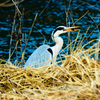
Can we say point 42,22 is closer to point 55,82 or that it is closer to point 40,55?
point 40,55

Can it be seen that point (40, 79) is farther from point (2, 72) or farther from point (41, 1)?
point (41, 1)

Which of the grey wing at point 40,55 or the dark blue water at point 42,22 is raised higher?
the dark blue water at point 42,22

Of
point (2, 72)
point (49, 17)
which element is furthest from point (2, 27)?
point (2, 72)

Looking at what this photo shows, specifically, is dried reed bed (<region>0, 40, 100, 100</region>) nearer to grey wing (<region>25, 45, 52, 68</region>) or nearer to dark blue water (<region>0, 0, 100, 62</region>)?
grey wing (<region>25, 45, 52, 68</region>)

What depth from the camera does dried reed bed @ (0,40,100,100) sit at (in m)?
2.62

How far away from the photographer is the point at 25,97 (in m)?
2.69

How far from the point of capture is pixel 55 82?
9.99 ft

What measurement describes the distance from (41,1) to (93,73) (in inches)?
777

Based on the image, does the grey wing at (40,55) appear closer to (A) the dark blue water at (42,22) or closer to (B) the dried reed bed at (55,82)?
(B) the dried reed bed at (55,82)

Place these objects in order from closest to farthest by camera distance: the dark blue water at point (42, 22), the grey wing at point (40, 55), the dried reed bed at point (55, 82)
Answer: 1. the dried reed bed at point (55, 82)
2. the grey wing at point (40, 55)
3. the dark blue water at point (42, 22)

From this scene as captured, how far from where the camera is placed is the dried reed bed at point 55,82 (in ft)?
8.59

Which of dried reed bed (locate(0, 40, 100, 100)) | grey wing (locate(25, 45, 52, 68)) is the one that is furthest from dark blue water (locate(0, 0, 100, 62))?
dried reed bed (locate(0, 40, 100, 100))

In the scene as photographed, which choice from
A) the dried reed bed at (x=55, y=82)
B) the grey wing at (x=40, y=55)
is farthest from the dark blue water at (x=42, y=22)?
the dried reed bed at (x=55, y=82)

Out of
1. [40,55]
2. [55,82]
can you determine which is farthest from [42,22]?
[55,82]
